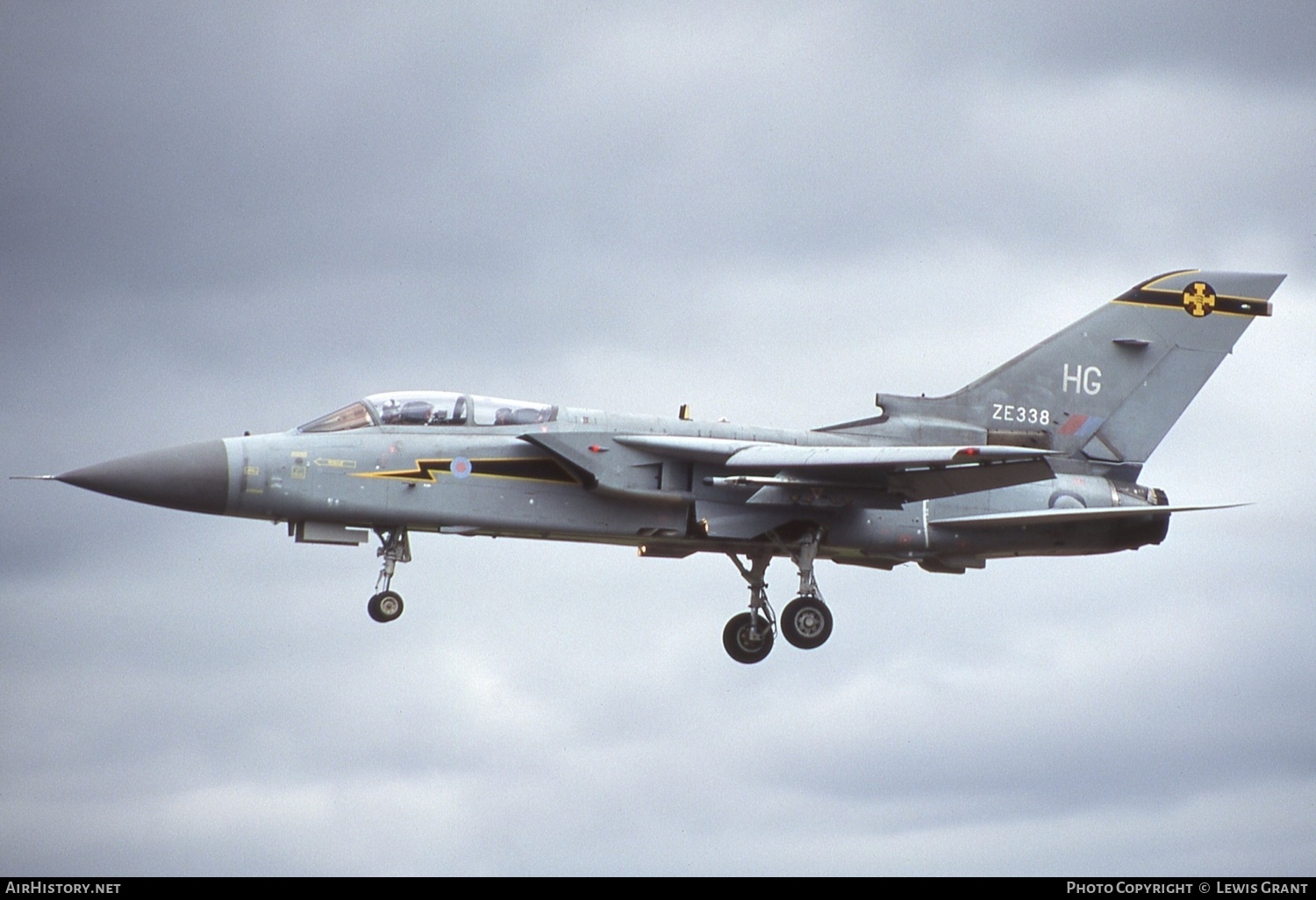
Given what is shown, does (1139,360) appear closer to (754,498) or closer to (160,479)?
(754,498)

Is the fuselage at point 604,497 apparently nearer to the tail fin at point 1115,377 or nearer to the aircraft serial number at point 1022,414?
the tail fin at point 1115,377

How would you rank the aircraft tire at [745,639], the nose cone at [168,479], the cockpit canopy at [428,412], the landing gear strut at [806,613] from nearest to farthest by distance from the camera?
the nose cone at [168,479]
the cockpit canopy at [428,412]
the landing gear strut at [806,613]
the aircraft tire at [745,639]

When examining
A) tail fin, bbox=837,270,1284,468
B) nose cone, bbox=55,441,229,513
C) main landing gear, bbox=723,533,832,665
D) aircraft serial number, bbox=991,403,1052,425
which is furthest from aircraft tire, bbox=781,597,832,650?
nose cone, bbox=55,441,229,513

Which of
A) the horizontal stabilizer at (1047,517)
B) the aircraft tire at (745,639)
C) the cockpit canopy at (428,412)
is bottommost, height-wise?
the aircraft tire at (745,639)

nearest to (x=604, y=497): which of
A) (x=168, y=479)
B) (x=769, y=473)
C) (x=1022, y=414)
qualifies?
(x=769, y=473)

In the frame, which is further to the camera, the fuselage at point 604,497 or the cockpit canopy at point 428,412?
the cockpit canopy at point 428,412

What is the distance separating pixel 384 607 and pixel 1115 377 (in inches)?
498

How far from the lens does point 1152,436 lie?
108 feet

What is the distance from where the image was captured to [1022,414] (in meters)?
32.4

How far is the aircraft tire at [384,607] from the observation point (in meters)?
28.5

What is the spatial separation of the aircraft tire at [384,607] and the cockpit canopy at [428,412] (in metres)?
2.43

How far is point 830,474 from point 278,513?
7.93 meters

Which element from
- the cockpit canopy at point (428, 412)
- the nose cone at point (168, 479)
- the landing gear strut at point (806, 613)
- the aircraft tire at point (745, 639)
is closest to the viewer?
the nose cone at point (168, 479)

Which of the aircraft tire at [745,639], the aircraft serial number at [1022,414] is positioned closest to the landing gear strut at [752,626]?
the aircraft tire at [745,639]
